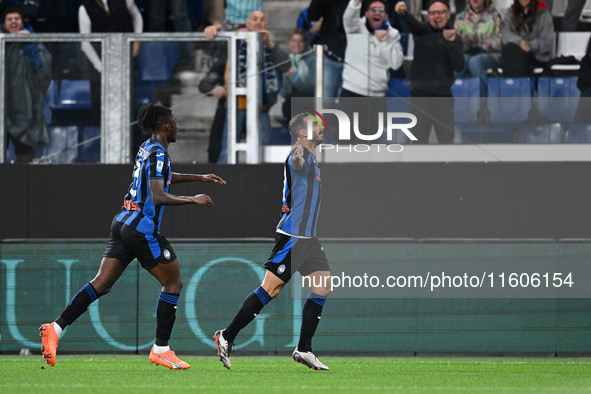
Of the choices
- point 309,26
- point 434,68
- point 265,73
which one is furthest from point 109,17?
point 434,68

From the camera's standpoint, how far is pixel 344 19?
12398mm

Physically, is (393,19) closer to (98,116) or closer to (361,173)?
(361,173)

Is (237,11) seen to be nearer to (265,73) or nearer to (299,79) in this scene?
(265,73)

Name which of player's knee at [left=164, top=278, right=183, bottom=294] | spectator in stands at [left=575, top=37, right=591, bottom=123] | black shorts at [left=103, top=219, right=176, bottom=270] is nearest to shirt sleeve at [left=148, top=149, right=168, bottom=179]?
black shorts at [left=103, top=219, right=176, bottom=270]

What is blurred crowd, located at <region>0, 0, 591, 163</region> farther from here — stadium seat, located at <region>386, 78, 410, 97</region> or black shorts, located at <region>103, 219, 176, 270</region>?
black shorts, located at <region>103, 219, 176, 270</region>

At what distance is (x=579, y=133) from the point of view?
1189 centimetres

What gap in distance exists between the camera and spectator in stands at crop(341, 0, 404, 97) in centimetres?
1202

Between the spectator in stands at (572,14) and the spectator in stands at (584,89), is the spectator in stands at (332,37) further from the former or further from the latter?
the spectator in stands at (584,89)

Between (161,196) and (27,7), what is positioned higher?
(27,7)

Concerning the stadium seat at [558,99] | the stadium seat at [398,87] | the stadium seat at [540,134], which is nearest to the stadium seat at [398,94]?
the stadium seat at [398,87]

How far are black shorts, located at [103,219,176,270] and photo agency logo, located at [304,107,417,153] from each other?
4.05 meters

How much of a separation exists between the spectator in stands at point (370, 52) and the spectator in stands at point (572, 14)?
2006 millimetres

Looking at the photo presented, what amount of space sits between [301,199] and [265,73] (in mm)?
3912

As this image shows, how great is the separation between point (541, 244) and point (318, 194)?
3158 millimetres
